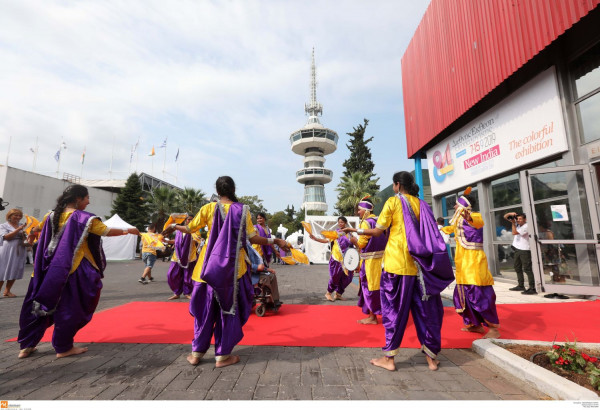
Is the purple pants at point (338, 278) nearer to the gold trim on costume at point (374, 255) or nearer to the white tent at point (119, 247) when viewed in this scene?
the gold trim on costume at point (374, 255)

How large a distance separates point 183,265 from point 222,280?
153 inches

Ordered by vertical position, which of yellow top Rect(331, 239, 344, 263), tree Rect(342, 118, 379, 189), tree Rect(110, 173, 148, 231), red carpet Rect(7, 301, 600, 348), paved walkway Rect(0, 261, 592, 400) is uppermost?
tree Rect(342, 118, 379, 189)

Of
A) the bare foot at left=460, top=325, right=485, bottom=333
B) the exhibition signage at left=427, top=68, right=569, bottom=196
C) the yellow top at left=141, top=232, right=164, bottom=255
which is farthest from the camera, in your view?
the yellow top at left=141, top=232, right=164, bottom=255

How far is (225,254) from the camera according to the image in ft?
8.96

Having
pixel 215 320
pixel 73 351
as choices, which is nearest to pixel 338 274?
pixel 215 320

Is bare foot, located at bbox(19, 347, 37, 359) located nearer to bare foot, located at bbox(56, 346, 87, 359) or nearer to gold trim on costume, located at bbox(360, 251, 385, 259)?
bare foot, located at bbox(56, 346, 87, 359)

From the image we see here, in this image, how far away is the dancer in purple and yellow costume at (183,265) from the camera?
6082mm

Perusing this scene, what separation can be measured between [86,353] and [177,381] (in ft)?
4.57

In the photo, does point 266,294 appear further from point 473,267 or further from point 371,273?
point 473,267

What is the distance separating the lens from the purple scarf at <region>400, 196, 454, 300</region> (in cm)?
263

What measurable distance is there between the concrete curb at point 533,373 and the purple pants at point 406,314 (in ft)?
1.84

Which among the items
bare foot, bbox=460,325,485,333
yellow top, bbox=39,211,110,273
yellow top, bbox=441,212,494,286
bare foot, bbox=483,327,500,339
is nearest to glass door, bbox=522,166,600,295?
yellow top, bbox=441,212,494,286

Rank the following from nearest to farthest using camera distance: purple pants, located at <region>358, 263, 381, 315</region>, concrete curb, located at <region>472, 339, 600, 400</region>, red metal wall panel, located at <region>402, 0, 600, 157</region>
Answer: concrete curb, located at <region>472, 339, 600, 400</region> < purple pants, located at <region>358, 263, 381, 315</region> < red metal wall panel, located at <region>402, 0, 600, 157</region>
